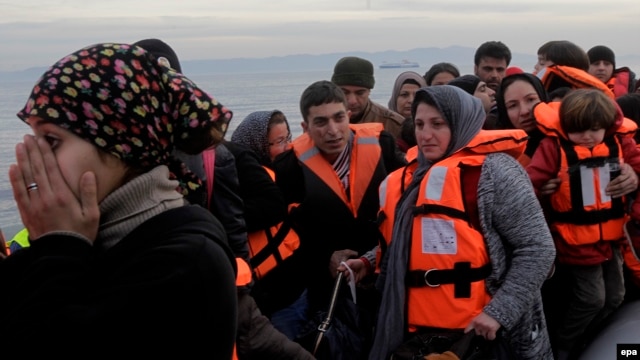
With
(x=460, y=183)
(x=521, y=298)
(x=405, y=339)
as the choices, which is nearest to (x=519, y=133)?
(x=460, y=183)

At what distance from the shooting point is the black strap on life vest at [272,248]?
10.5 ft

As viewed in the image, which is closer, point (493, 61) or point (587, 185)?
point (587, 185)

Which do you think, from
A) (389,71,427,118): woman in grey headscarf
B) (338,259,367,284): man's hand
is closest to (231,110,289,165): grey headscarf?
(338,259,367,284): man's hand

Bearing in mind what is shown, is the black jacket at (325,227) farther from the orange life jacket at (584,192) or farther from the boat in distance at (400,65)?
the boat in distance at (400,65)

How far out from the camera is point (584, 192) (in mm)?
3281

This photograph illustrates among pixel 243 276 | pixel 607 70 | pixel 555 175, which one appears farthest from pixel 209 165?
pixel 607 70

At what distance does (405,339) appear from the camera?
281 cm

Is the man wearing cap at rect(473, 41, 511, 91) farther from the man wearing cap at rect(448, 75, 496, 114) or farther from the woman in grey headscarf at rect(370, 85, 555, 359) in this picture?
the woman in grey headscarf at rect(370, 85, 555, 359)

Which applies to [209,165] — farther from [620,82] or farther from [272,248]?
[620,82]

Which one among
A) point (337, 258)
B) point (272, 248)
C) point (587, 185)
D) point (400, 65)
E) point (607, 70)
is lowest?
point (400, 65)

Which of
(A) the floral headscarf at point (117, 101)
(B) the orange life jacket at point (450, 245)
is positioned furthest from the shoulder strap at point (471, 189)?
(A) the floral headscarf at point (117, 101)

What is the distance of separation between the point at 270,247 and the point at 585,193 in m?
1.72

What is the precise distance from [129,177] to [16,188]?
0.71 ft

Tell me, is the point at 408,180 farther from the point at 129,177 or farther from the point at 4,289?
the point at 4,289
